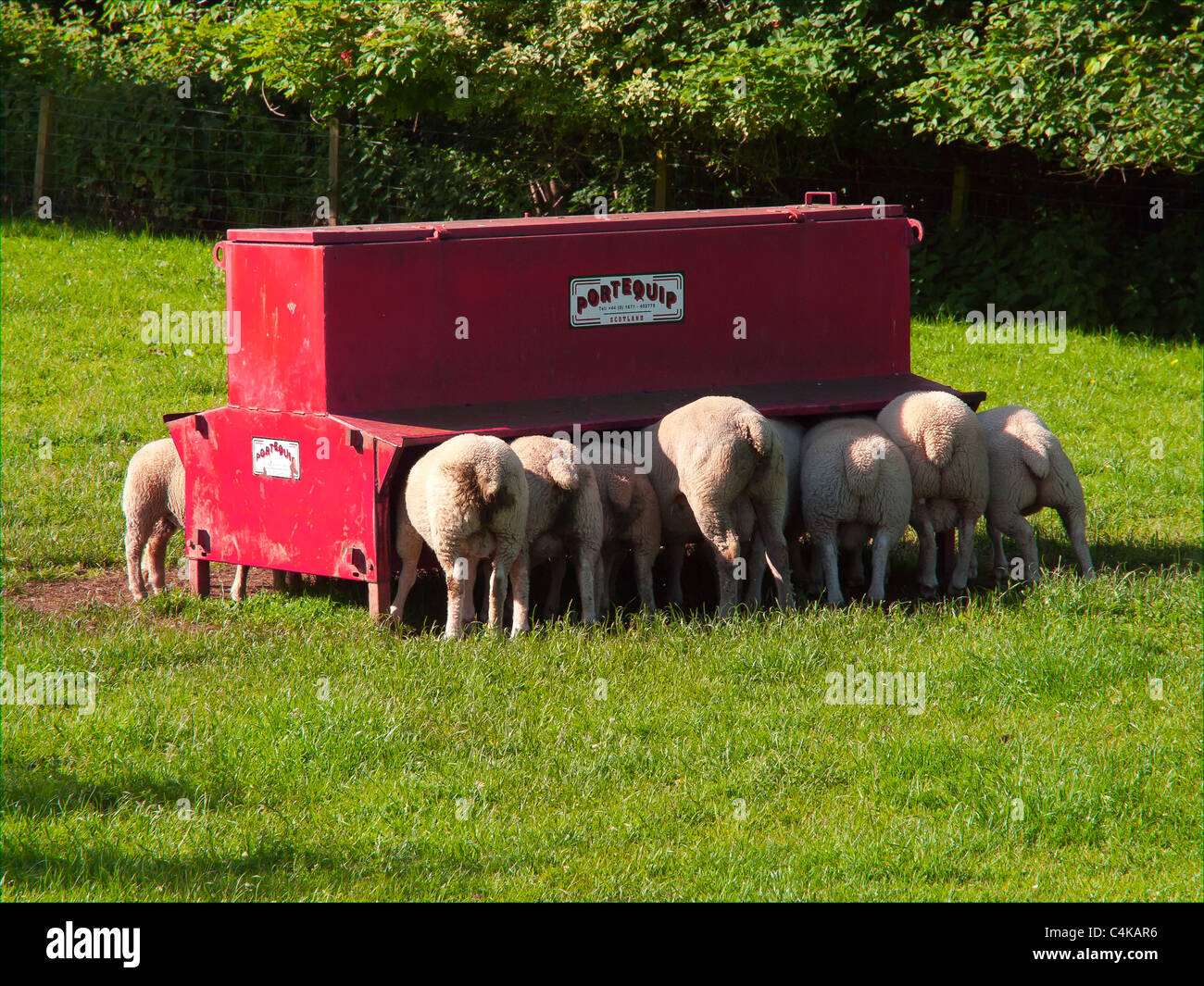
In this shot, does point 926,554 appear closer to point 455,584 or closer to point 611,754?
point 455,584

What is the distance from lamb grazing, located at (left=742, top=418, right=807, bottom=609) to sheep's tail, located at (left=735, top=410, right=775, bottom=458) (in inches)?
11.2

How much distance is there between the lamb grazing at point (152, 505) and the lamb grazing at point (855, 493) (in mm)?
3165

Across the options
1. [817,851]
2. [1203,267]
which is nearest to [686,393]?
[817,851]

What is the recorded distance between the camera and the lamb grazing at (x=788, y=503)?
7.82 metres

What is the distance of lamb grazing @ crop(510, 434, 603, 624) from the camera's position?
7.19 m

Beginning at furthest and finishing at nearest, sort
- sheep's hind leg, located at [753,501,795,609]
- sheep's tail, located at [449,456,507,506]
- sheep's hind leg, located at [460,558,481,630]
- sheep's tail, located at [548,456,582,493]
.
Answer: sheep's hind leg, located at [753,501,795,609], sheep's tail, located at [548,456,582,493], sheep's hind leg, located at [460,558,481,630], sheep's tail, located at [449,456,507,506]

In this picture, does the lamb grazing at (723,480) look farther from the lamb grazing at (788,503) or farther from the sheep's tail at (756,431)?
the lamb grazing at (788,503)

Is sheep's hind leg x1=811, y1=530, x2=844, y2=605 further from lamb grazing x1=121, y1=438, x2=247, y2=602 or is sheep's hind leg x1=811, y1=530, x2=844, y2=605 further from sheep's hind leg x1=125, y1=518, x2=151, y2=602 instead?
sheep's hind leg x1=125, y1=518, x2=151, y2=602

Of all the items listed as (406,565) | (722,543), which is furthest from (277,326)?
(722,543)

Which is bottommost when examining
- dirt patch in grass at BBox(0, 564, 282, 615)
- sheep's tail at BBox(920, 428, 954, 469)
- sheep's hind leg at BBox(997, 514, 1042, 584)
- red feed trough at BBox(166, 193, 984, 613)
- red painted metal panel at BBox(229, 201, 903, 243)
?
dirt patch in grass at BBox(0, 564, 282, 615)

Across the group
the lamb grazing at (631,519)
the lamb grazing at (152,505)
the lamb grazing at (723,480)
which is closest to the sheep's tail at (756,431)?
the lamb grazing at (723,480)

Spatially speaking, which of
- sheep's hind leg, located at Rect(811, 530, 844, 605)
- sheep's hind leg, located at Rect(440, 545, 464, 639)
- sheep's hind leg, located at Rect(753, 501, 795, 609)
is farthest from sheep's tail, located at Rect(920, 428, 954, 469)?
sheep's hind leg, located at Rect(440, 545, 464, 639)

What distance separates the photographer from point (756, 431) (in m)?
7.41
